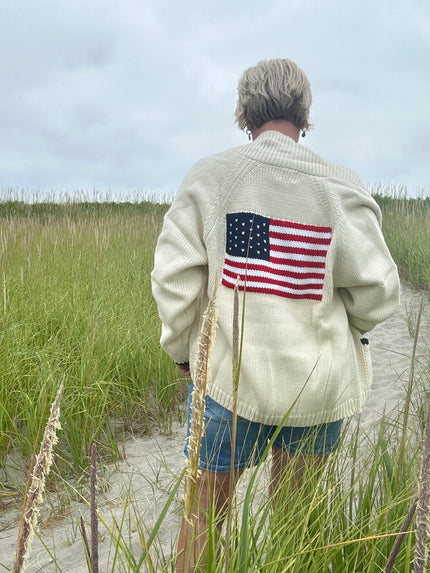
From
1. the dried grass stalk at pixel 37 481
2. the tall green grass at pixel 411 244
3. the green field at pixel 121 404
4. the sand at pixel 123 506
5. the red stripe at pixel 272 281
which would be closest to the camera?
the dried grass stalk at pixel 37 481

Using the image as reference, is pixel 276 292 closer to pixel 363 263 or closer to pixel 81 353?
pixel 363 263

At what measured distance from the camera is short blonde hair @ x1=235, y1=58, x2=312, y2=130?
67.6 inches

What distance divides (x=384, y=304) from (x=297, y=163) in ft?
1.93

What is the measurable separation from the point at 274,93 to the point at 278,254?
0.55 meters

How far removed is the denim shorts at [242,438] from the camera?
66.5 inches

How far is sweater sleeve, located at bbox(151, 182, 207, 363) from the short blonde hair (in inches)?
14.5

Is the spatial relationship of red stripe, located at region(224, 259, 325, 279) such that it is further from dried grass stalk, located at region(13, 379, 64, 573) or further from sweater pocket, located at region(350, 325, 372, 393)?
dried grass stalk, located at region(13, 379, 64, 573)

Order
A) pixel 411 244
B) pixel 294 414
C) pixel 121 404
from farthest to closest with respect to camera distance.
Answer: pixel 411 244, pixel 121 404, pixel 294 414

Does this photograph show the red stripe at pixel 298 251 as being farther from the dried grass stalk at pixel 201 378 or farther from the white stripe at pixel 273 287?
the dried grass stalk at pixel 201 378

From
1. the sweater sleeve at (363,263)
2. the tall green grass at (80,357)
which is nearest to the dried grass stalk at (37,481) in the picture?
the sweater sleeve at (363,263)

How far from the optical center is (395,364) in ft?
18.3

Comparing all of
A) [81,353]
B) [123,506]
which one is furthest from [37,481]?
[81,353]

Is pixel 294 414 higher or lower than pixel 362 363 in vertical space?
lower

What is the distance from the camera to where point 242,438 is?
1.74m
